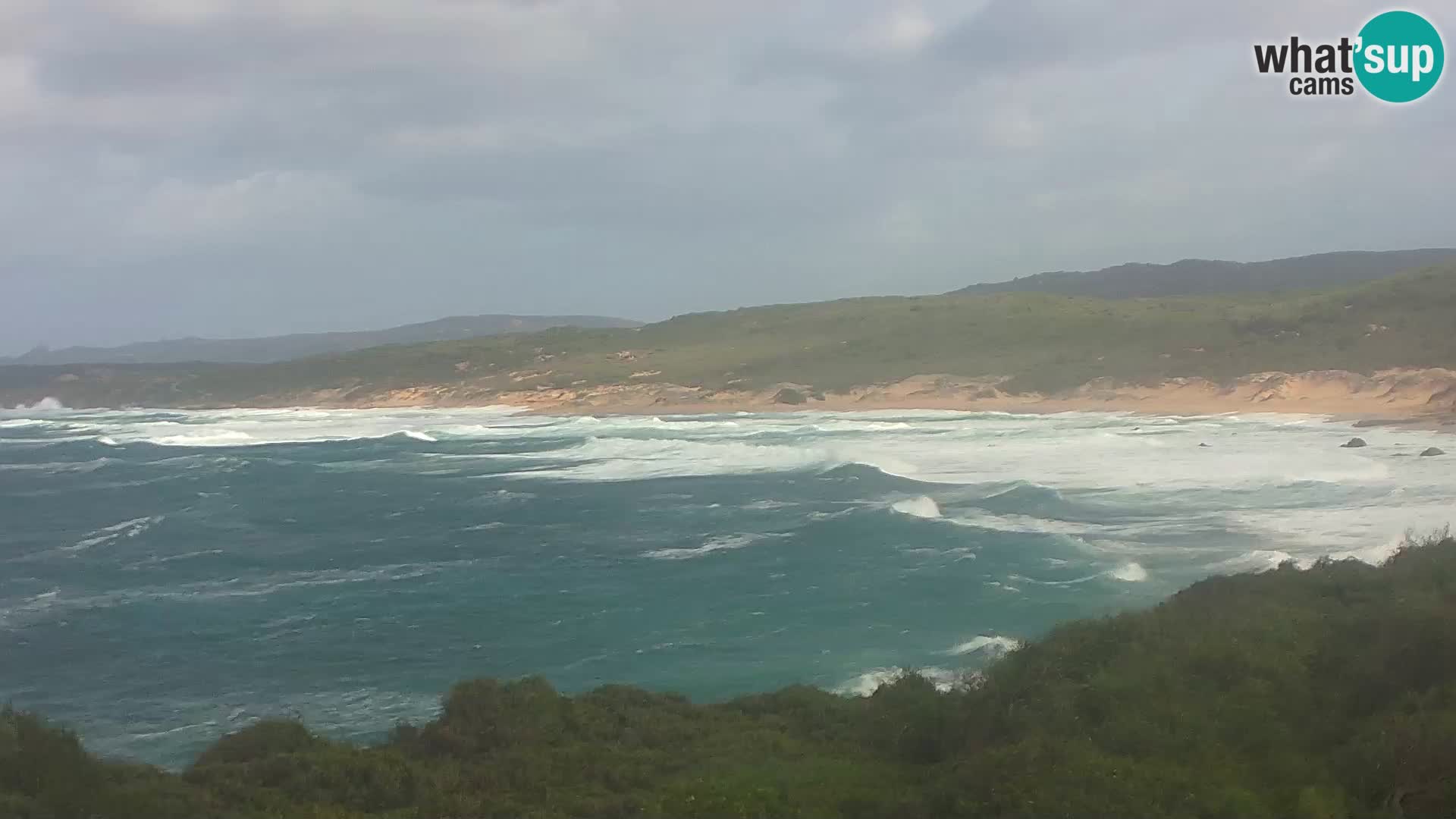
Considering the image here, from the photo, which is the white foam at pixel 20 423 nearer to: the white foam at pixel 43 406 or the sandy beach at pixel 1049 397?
the white foam at pixel 43 406

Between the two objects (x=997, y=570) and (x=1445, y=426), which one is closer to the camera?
(x=997, y=570)

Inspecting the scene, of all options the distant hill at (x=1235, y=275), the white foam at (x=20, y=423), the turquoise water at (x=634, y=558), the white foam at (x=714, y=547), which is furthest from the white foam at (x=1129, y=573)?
the distant hill at (x=1235, y=275)

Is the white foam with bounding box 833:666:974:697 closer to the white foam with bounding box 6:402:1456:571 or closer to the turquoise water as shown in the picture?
the turquoise water

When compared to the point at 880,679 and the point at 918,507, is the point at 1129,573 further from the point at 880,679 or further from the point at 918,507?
the point at 918,507

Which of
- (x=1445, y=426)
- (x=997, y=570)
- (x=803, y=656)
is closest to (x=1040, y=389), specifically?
(x=1445, y=426)

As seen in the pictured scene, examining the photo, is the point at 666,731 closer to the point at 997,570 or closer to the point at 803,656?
the point at 803,656

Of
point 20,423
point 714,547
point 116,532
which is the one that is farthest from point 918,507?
point 20,423

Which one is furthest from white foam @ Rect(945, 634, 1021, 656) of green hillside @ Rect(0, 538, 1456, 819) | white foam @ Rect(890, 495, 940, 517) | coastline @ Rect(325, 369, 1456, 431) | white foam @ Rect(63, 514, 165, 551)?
coastline @ Rect(325, 369, 1456, 431)
